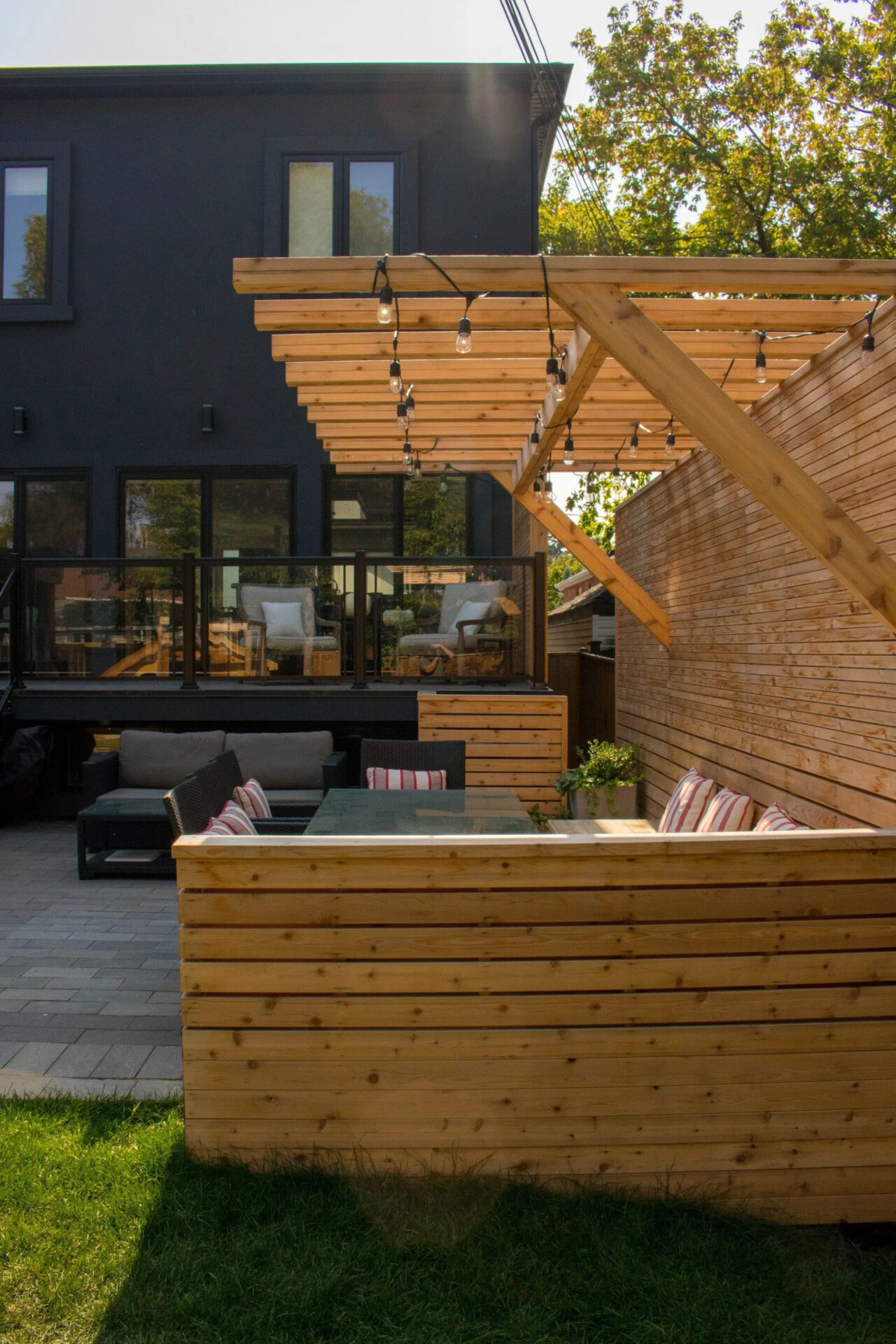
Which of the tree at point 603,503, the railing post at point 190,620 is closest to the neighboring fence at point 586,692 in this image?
the tree at point 603,503

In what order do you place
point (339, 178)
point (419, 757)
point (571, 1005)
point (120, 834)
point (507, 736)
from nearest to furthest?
point (571, 1005), point (419, 757), point (120, 834), point (507, 736), point (339, 178)

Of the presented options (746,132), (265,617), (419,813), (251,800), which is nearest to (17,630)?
(265,617)

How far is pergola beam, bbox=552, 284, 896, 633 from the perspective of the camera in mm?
3643

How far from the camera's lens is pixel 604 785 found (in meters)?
8.50

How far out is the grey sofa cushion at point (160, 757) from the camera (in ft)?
26.1

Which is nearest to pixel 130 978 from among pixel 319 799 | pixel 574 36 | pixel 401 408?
pixel 319 799

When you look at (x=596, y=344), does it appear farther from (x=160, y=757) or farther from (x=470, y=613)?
(x=160, y=757)

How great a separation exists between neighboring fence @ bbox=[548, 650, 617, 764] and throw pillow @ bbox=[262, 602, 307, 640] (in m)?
3.84

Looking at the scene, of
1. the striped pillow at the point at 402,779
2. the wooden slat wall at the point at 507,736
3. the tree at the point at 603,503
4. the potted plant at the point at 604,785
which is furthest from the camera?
the tree at the point at 603,503

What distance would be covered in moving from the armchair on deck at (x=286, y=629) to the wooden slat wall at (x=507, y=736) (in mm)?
1046

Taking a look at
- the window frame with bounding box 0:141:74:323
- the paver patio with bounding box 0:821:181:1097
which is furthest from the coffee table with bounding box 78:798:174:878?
the window frame with bounding box 0:141:74:323

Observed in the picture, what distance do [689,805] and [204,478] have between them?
6.72 metres

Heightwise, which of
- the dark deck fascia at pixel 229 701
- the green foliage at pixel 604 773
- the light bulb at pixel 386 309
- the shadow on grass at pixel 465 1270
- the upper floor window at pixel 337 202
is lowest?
the shadow on grass at pixel 465 1270

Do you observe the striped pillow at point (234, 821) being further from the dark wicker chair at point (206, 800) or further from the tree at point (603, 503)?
the tree at point (603, 503)
